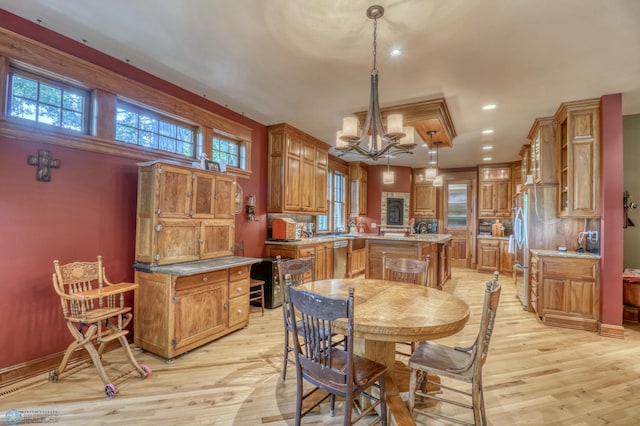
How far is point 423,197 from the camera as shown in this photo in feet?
28.4

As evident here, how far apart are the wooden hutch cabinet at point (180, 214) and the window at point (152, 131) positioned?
1.58ft

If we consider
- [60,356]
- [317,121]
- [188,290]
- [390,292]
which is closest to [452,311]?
[390,292]

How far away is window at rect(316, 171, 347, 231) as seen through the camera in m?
7.04

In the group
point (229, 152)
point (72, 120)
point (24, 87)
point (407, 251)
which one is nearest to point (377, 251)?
point (407, 251)

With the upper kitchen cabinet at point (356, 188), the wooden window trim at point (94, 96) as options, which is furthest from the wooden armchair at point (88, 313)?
the upper kitchen cabinet at point (356, 188)

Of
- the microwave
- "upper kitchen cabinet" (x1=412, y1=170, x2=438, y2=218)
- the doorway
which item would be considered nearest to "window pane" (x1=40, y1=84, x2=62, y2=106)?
the microwave

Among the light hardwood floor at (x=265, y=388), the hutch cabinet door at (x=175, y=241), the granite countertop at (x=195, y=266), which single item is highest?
the hutch cabinet door at (x=175, y=241)

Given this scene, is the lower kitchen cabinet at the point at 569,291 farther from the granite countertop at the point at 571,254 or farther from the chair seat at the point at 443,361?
the chair seat at the point at 443,361

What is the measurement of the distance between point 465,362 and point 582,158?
3464mm

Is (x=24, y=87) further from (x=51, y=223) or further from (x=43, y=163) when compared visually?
(x=51, y=223)

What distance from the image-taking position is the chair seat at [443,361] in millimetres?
1718

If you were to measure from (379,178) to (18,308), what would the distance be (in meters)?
7.49

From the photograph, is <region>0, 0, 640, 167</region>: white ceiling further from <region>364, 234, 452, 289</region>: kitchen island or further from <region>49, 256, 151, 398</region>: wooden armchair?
<region>364, 234, 452, 289</region>: kitchen island

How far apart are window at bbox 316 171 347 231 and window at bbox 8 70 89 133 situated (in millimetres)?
4621
